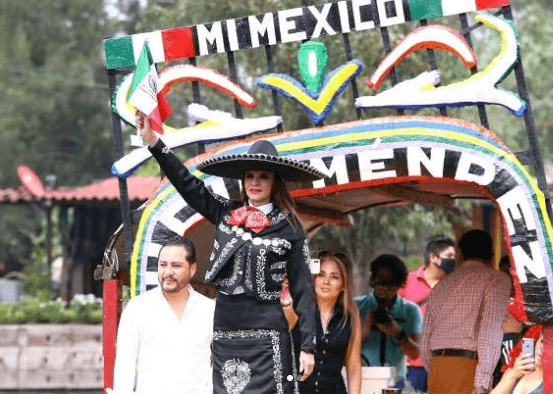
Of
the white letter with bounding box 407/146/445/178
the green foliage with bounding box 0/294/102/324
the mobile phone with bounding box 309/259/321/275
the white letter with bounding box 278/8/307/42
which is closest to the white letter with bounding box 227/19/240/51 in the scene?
the white letter with bounding box 278/8/307/42

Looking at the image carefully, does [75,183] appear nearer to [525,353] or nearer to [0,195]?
[0,195]

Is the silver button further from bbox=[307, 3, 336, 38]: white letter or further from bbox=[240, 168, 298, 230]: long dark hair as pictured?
bbox=[307, 3, 336, 38]: white letter

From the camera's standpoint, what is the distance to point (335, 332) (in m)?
7.88

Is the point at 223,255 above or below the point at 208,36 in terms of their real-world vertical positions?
below

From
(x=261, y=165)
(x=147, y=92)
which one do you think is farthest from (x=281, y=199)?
(x=147, y=92)

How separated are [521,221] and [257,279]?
6.46 ft

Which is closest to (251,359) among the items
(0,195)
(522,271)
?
(522,271)

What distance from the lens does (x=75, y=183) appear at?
1559 inches

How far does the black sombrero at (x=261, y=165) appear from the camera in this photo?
20.8 ft

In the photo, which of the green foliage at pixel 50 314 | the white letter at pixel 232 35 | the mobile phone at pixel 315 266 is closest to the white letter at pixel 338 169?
the mobile phone at pixel 315 266

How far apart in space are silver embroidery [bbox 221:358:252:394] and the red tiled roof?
14.5m

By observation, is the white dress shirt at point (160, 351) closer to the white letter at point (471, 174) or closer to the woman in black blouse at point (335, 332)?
the woman in black blouse at point (335, 332)

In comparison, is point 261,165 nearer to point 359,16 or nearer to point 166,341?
point 166,341

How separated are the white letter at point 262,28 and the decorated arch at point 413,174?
2.00ft
